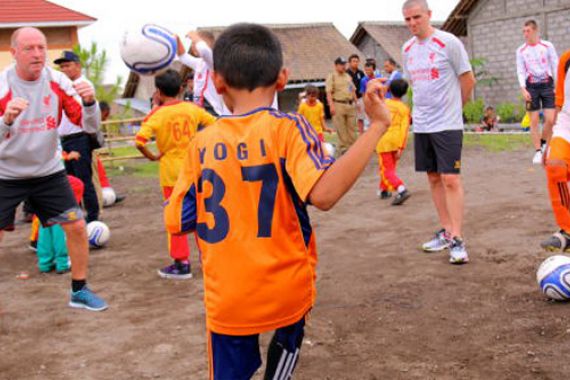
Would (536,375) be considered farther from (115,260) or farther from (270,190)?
(115,260)

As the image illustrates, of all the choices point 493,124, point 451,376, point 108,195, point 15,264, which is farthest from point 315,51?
point 451,376

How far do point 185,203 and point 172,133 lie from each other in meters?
4.33

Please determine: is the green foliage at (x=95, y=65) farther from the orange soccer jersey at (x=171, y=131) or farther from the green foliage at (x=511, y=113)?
the orange soccer jersey at (x=171, y=131)

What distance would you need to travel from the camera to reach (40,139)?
19.8ft

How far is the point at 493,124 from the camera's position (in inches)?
930

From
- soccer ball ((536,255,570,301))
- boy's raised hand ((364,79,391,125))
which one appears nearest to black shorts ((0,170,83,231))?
soccer ball ((536,255,570,301))

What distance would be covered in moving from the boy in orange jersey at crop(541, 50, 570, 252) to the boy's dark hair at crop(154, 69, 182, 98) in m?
3.64

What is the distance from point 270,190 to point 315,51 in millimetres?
38635

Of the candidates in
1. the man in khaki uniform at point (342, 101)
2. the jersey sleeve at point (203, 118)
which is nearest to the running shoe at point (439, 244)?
the jersey sleeve at point (203, 118)

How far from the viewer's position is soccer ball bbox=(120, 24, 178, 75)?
6445mm

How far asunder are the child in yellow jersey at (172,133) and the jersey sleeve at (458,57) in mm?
2602

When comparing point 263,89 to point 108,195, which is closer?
point 263,89

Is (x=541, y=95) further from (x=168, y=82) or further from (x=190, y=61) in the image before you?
(x=168, y=82)

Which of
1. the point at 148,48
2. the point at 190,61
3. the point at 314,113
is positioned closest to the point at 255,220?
the point at 148,48
